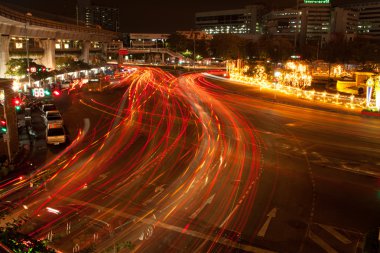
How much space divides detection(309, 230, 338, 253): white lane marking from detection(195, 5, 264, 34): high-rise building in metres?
179

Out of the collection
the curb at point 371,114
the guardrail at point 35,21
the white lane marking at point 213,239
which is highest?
the guardrail at point 35,21

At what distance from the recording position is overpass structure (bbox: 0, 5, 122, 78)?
42469 millimetres

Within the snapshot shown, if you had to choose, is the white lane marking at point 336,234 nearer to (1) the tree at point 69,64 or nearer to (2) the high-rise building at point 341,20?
(1) the tree at point 69,64

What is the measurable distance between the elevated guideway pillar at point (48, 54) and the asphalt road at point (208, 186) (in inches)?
1461

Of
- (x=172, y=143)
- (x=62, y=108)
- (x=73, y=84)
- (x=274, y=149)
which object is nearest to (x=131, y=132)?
(x=172, y=143)

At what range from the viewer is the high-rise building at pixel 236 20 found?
182375mm

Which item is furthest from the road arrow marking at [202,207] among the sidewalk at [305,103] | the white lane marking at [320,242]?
the sidewalk at [305,103]

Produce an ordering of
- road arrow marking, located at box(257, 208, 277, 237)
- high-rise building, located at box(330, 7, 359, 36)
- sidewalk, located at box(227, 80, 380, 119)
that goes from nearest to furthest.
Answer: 1. road arrow marking, located at box(257, 208, 277, 237)
2. sidewalk, located at box(227, 80, 380, 119)
3. high-rise building, located at box(330, 7, 359, 36)

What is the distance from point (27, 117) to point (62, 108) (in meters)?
6.82

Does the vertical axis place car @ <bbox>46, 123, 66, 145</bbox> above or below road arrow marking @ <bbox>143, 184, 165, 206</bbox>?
above

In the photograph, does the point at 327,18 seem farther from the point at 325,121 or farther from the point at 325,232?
the point at 325,232

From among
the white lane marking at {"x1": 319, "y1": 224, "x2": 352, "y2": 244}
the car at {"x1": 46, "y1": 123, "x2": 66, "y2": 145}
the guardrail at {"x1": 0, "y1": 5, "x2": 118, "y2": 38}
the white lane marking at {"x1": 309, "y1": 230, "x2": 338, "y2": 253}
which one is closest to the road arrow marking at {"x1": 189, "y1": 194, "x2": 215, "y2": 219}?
the white lane marking at {"x1": 309, "y1": 230, "x2": 338, "y2": 253}

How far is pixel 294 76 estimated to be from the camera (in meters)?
56.7

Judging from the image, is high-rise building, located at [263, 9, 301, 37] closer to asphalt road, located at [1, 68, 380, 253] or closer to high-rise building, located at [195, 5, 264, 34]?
high-rise building, located at [195, 5, 264, 34]
